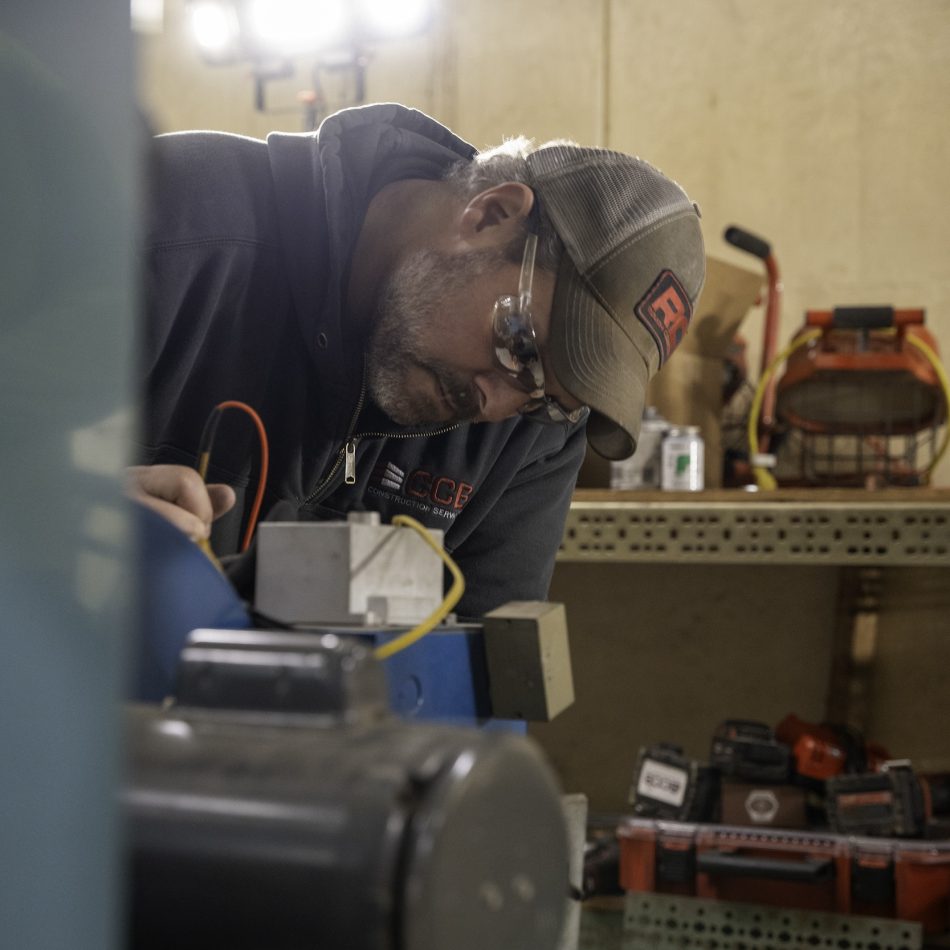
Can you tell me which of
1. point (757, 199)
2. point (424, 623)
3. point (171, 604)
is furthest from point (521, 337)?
point (757, 199)

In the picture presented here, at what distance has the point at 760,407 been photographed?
216 centimetres

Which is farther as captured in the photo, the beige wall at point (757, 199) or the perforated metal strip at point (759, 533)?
the beige wall at point (757, 199)

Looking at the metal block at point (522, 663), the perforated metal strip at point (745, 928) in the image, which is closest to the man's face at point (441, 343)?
the metal block at point (522, 663)

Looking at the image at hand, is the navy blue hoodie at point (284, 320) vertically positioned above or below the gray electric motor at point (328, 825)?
above

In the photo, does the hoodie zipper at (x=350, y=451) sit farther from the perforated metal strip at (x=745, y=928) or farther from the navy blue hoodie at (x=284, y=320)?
the perforated metal strip at (x=745, y=928)

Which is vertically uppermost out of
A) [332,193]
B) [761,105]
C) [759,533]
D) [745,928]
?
[761,105]

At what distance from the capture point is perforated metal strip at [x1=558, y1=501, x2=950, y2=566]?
1669mm

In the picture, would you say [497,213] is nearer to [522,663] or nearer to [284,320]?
[284,320]

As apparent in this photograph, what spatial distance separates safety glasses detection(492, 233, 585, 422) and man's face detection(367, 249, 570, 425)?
14mm

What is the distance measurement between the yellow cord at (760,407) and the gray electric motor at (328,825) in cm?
184

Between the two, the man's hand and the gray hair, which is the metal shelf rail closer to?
the gray hair

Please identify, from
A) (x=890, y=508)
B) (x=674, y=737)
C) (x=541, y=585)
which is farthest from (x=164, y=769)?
(x=674, y=737)

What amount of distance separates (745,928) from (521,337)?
1.17 metres

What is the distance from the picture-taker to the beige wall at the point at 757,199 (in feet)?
7.91
